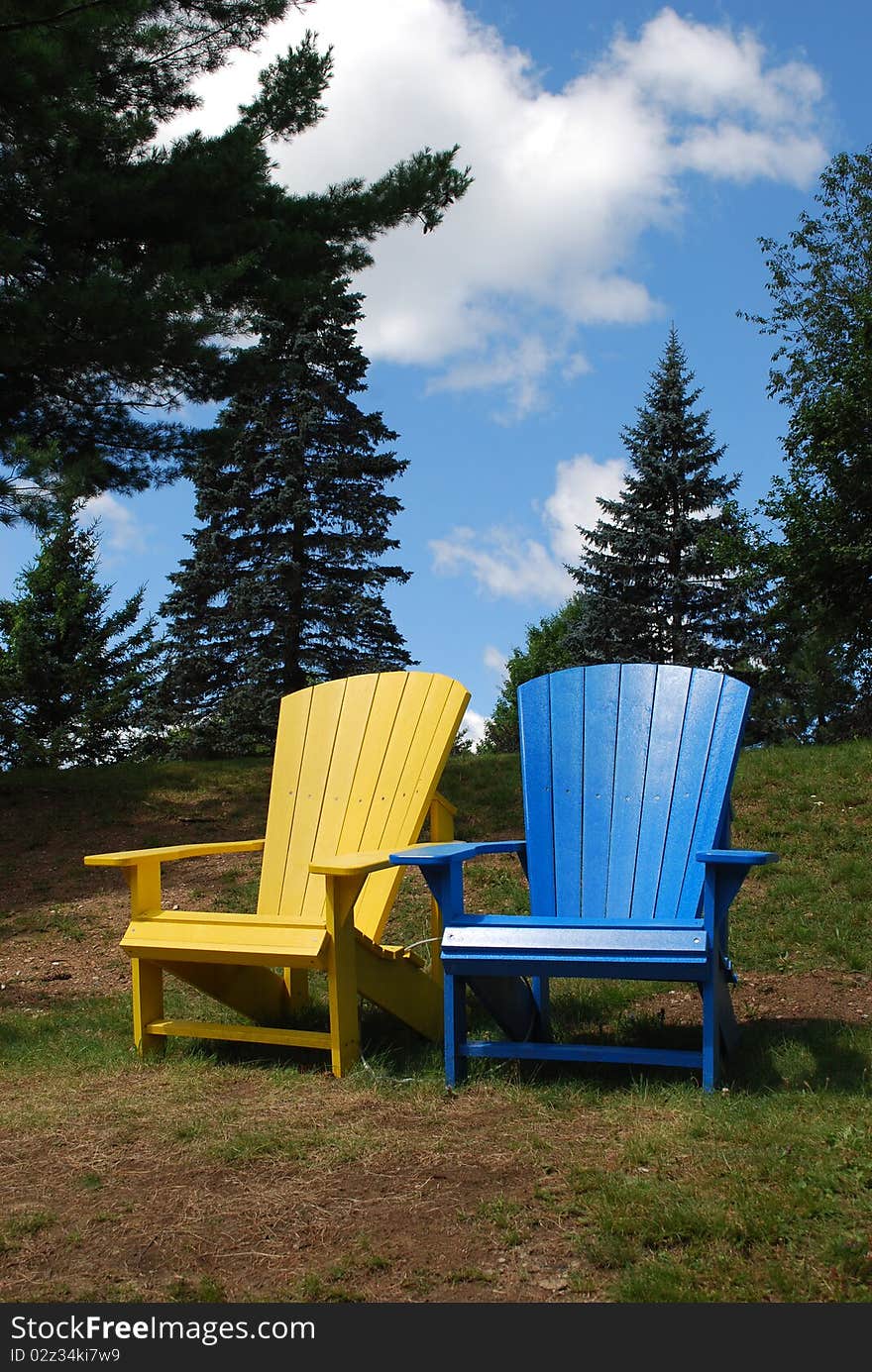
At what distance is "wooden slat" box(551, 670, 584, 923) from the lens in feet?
11.9

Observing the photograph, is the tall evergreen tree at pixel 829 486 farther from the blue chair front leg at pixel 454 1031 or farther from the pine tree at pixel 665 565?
the blue chair front leg at pixel 454 1031

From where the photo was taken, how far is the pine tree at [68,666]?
14.6m

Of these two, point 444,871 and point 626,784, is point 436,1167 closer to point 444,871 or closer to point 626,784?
point 444,871

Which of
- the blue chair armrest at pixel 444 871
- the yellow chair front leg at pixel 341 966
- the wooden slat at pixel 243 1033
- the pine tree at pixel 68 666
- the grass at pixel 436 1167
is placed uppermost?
the pine tree at pixel 68 666

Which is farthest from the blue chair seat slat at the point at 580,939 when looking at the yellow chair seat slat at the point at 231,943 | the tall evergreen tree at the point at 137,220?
the tall evergreen tree at the point at 137,220

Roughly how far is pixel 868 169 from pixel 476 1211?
22.3 m

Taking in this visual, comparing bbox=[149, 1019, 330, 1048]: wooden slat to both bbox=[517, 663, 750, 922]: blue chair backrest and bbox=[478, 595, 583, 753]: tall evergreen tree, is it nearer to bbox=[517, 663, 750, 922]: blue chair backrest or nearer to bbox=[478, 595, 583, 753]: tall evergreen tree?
bbox=[517, 663, 750, 922]: blue chair backrest

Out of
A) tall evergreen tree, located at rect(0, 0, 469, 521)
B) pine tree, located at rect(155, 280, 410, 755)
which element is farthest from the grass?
pine tree, located at rect(155, 280, 410, 755)

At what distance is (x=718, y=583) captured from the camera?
21812 millimetres

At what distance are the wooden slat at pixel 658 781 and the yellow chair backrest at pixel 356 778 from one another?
2.23 feet

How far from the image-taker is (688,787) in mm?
3594

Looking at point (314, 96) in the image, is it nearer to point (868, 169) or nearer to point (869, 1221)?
point (869, 1221)

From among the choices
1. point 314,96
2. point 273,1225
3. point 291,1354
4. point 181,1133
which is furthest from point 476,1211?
point 314,96

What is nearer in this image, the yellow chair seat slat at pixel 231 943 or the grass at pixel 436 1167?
the grass at pixel 436 1167
